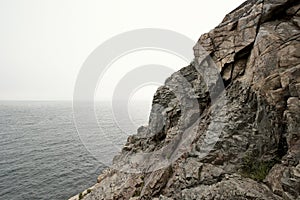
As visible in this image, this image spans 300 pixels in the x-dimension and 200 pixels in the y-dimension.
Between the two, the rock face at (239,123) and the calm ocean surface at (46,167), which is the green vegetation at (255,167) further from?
the calm ocean surface at (46,167)

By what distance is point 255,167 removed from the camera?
10438 millimetres

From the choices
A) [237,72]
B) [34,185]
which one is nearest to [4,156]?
[34,185]

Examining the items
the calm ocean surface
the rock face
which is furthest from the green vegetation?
the calm ocean surface

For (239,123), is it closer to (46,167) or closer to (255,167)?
(255,167)

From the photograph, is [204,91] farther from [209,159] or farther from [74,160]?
[74,160]

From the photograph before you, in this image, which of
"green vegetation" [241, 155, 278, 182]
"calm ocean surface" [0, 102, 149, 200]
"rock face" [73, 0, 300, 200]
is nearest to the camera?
"rock face" [73, 0, 300, 200]

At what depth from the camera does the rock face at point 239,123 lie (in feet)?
32.1

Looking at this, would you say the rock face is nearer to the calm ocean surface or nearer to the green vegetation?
the green vegetation

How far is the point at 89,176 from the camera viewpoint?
1548 inches

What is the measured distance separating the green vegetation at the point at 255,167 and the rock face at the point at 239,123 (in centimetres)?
5

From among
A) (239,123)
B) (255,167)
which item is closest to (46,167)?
(239,123)

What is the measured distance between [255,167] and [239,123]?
2718 millimetres

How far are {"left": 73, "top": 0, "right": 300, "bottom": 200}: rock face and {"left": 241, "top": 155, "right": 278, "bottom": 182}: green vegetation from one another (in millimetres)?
47

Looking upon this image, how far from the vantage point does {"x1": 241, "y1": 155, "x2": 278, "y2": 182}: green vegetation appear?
1005 cm
